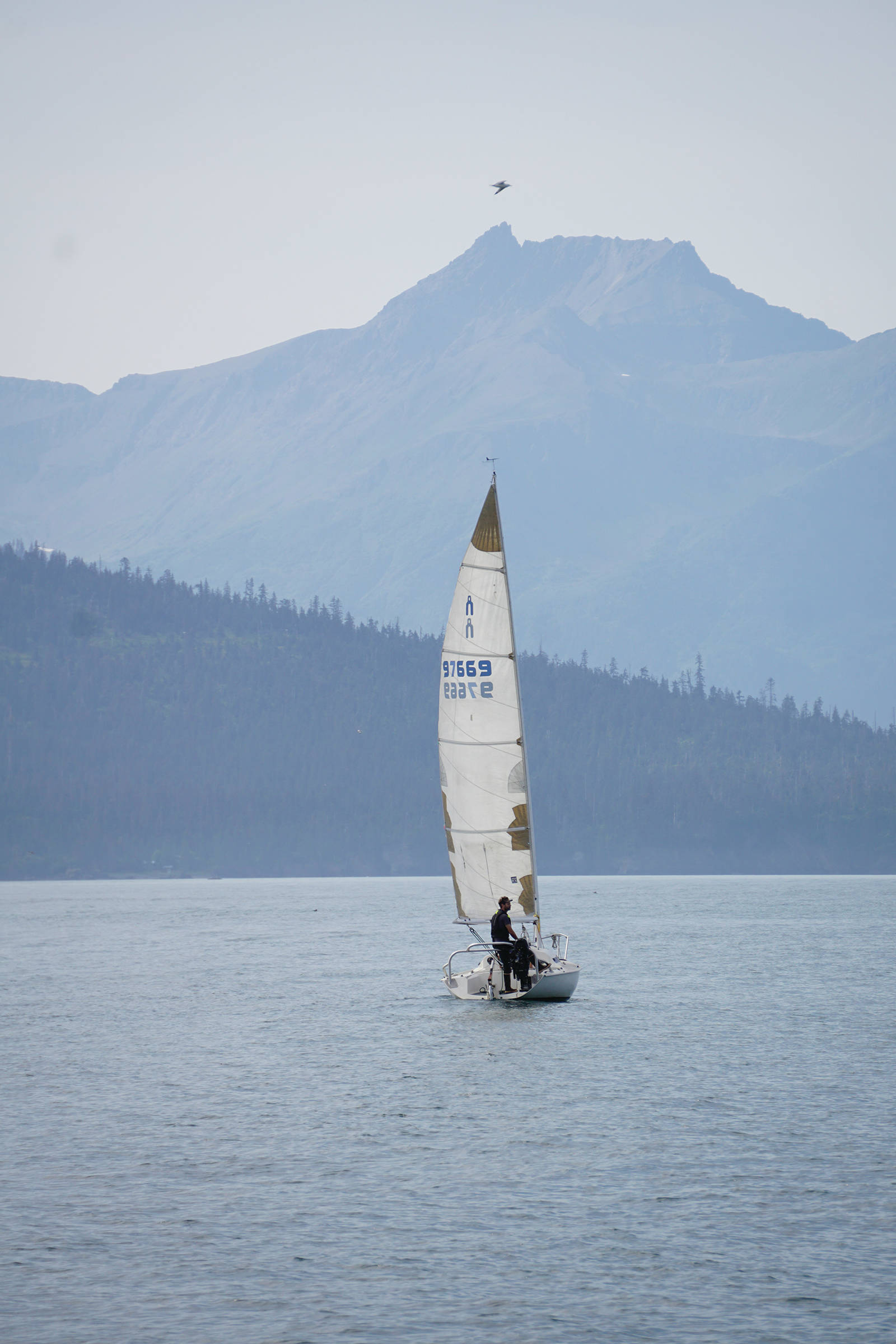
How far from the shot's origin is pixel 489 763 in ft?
200

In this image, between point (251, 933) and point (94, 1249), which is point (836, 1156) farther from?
point (251, 933)

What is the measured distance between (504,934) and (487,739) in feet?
23.6

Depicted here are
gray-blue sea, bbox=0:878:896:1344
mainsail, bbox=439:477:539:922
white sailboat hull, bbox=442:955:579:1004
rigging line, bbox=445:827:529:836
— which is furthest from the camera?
white sailboat hull, bbox=442:955:579:1004

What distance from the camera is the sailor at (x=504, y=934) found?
59000mm

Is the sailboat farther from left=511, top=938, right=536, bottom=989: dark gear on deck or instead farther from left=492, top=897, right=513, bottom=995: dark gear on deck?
left=492, top=897, right=513, bottom=995: dark gear on deck

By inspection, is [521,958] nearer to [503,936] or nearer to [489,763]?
[503,936]

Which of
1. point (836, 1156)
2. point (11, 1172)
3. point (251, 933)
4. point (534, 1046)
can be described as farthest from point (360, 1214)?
point (251, 933)

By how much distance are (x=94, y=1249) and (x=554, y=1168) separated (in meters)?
11.9

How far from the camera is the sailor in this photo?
59.0m

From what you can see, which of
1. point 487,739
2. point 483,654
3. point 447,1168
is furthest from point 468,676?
point 447,1168

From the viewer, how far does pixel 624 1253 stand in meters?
30.3

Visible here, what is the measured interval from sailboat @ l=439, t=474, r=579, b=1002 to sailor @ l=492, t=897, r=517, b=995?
0.18 m

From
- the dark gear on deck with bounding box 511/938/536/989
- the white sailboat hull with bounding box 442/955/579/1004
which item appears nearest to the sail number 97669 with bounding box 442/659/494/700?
the dark gear on deck with bounding box 511/938/536/989

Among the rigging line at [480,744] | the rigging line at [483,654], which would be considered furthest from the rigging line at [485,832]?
the rigging line at [483,654]
